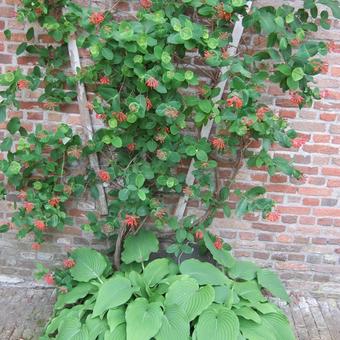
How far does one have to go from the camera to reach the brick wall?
2820 millimetres

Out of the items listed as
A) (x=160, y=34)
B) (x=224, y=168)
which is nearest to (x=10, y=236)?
(x=224, y=168)

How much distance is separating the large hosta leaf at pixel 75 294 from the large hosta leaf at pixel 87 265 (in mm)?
42

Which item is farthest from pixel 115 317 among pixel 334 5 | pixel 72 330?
pixel 334 5

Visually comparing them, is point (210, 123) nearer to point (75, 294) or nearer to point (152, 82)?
point (152, 82)

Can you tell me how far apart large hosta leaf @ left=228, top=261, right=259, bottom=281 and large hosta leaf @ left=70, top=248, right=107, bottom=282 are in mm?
755

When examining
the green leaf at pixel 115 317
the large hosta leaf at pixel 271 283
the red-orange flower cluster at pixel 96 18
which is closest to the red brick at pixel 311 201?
the large hosta leaf at pixel 271 283

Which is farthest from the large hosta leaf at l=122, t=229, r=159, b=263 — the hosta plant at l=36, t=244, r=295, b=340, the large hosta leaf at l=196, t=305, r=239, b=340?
the large hosta leaf at l=196, t=305, r=239, b=340

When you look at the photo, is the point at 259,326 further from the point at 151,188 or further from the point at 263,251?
the point at 151,188

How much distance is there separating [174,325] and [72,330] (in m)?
0.53

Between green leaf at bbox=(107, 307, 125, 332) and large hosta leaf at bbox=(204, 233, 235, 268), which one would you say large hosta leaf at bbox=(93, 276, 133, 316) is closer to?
green leaf at bbox=(107, 307, 125, 332)

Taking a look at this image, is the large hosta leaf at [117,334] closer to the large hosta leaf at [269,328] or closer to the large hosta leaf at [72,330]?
the large hosta leaf at [72,330]

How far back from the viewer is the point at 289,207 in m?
3.05

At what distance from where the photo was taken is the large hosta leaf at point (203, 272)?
2.70 m

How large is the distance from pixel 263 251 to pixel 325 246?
15.5 inches
